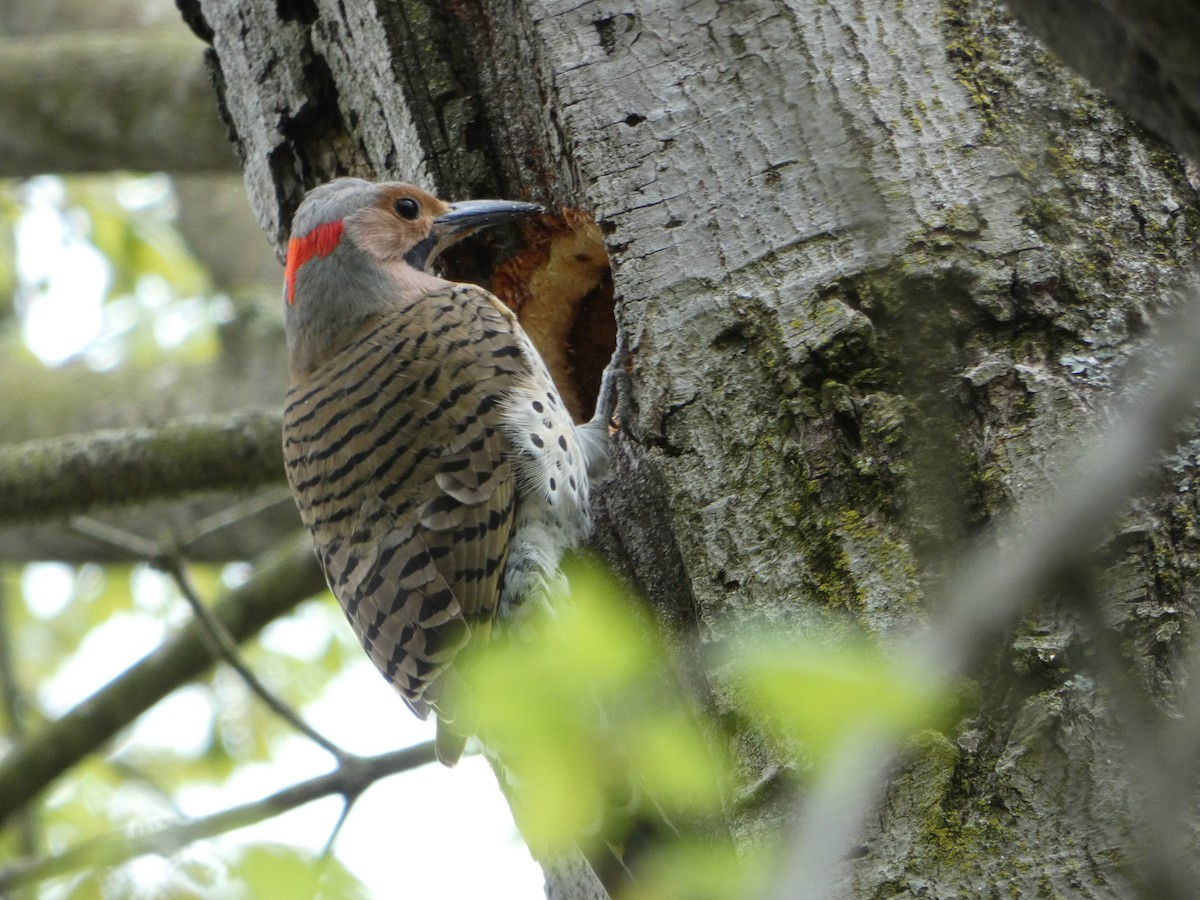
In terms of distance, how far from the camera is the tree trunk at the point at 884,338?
5.82 feet

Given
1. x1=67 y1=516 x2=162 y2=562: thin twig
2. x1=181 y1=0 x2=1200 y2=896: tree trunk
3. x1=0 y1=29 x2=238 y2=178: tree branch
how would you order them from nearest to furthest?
x1=181 y1=0 x2=1200 y2=896: tree trunk → x1=67 y1=516 x2=162 y2=562: thin twig → x1=0 y1=29 x2=238 y2=178: tree branch

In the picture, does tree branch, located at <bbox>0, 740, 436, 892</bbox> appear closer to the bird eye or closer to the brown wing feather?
the brown wing feather

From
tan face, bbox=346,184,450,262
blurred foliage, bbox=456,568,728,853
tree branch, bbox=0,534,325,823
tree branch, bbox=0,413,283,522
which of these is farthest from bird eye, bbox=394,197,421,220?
blurred foliage, bbox=456,568,728,853

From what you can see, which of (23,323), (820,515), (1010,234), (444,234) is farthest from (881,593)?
(23,323)

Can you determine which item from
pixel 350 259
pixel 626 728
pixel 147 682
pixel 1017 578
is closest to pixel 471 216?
pixel 350 259

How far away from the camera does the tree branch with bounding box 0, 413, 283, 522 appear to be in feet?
12.3

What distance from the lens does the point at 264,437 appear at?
3.95 meters

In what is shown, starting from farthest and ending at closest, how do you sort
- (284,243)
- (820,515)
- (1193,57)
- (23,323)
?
(23,323) → (284,243) → (820,515) → (1193,57)

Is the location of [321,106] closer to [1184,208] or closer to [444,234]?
[444,234]

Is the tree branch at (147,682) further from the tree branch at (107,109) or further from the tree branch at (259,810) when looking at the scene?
the tree branch at (107,109)

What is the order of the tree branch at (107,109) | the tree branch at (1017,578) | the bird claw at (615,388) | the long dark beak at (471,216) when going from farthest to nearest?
the tree branch at (107,109) → the long dark beak at (471,216) → the bird claw at (615,388) → the tree branch at (1017,578)

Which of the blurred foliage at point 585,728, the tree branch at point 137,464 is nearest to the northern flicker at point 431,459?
the tree branch at point 137,464

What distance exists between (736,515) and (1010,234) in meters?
0.65

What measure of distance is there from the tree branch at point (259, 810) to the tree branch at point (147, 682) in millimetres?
323
